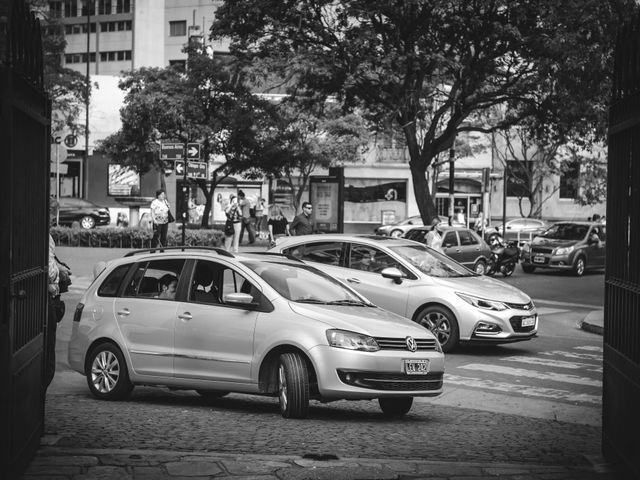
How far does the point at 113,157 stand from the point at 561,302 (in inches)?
957

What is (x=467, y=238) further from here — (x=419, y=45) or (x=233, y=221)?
(x=233, y=221)

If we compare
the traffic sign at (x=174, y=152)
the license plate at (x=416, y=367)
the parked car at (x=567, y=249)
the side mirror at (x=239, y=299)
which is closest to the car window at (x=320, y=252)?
the side mirror at (x=239, y=299)

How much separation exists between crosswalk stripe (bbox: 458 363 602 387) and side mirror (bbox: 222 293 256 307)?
458cm

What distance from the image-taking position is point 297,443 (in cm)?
822

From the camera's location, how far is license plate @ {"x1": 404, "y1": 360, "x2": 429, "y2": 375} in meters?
9.49

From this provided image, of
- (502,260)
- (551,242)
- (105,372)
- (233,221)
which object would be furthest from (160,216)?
(105,372)

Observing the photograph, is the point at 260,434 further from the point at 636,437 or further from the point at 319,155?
the point at 319,155

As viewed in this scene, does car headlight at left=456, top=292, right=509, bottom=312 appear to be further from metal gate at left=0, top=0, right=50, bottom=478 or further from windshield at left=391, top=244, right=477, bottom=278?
metal gate at left=0, top=0, right=50, bottom=478

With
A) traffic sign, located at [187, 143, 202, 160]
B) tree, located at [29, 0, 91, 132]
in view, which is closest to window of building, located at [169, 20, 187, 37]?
tree, located at [29, 0, 91, 132]

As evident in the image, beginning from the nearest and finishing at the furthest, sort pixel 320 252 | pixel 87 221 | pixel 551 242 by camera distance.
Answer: pixel 320 252, pixel 551 242, pixel 87 221

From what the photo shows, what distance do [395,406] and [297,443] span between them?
82.4 inches

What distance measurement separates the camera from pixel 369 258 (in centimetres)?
1568

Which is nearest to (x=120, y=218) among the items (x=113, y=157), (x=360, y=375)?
(x=113, y=157)

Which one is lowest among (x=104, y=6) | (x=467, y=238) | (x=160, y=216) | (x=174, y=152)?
(x=467, y=238)
